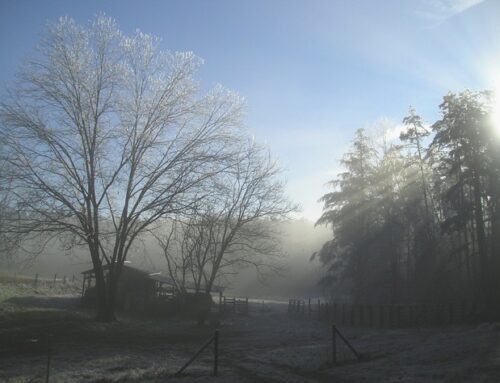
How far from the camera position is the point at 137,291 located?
136 ft

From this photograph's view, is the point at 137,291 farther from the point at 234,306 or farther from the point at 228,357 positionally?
the point at 228,357

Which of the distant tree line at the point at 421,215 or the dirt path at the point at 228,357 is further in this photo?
the distant tree line at the point at 421,215

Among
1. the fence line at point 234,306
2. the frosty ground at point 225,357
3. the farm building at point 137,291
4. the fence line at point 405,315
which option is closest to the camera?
the frosty ground at point 225,357

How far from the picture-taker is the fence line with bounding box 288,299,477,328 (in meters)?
24.0

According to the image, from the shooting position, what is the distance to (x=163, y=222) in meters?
24.5

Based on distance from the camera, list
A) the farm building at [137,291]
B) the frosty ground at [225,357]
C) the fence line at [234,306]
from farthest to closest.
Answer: the fence line at [234,306] < the farm building at [137,291] < the frosty ground at [225,357]

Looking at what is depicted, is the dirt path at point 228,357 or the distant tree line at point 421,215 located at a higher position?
the distant tree line at point 421,215

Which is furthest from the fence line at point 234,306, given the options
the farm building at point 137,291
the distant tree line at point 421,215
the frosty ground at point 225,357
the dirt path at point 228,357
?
the dirt path at point 228,357

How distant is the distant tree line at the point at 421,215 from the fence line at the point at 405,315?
3.06 meters

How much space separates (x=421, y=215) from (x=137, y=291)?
25.7 m

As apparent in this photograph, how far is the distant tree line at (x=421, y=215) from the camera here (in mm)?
26828

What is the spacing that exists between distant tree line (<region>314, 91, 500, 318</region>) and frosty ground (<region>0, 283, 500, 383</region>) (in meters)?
12.2

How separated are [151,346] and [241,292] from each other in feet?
259

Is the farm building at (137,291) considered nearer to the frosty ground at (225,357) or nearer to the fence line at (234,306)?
the fence line at (234,306)
